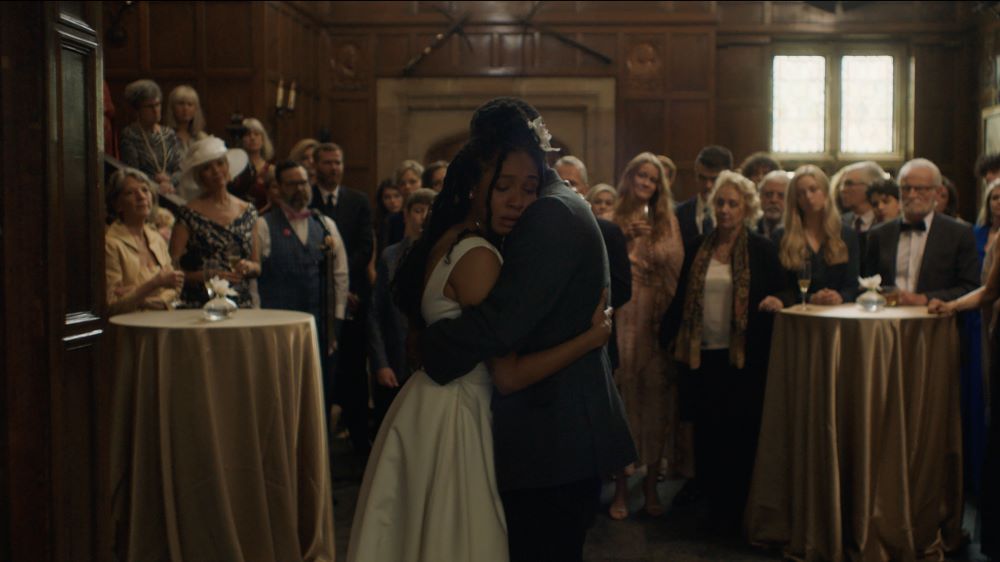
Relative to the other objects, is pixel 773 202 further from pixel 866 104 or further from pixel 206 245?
pixel 866 104

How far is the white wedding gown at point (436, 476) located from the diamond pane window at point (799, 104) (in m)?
9.73

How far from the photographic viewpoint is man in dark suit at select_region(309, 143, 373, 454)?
6.30 m

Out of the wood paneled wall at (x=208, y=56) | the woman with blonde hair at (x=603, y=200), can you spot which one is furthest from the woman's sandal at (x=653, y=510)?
the wood paneled wall at (x=208, y=56)

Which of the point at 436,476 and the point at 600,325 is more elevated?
the point at 600,325

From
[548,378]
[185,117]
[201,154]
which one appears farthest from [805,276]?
[185,117]

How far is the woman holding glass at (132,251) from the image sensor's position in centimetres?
453

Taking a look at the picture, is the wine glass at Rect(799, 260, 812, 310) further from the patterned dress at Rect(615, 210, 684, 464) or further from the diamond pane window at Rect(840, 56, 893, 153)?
the diamond pane window at Rect(840, 56, 893, 153)

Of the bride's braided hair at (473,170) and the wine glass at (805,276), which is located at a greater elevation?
the bride's braided hair at (473,170)

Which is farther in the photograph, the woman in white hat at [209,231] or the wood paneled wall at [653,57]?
the wood paneled wall at [653,57]

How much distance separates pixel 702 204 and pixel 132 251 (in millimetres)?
2967

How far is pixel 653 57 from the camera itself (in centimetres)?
1100

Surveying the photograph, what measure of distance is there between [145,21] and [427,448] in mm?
7798

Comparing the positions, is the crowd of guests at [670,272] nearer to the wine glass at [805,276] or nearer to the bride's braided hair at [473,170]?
the wine glass at [805,276]

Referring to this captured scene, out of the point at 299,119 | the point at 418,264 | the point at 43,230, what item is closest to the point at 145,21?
the point at 299,119
